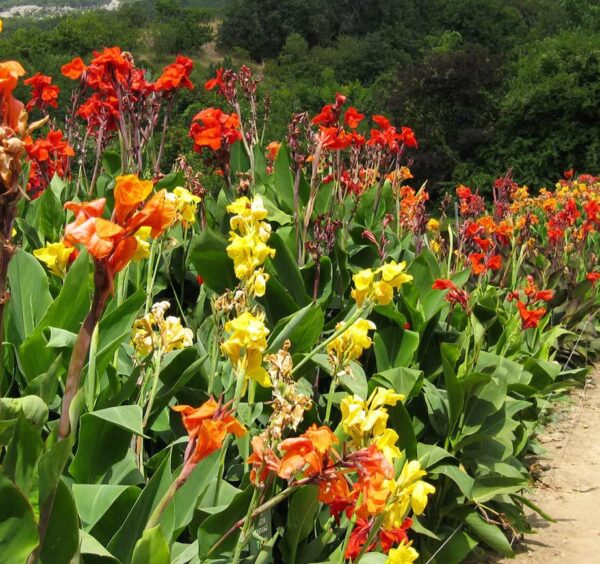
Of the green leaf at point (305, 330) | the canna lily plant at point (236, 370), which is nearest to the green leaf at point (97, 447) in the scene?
the canna lily plant at point (236, 370)

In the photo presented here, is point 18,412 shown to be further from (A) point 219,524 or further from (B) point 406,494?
(B) point 406,494

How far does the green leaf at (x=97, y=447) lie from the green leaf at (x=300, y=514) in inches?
14.6

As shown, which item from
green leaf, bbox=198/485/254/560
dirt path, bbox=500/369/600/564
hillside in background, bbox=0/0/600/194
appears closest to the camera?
green leaf, bbox=198/485/254/560

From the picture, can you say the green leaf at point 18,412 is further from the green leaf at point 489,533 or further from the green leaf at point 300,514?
the green leaf at point 489,533

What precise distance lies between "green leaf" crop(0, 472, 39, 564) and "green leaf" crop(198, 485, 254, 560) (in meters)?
0.37

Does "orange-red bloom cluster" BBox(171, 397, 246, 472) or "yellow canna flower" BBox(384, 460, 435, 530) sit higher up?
"orange-red bloom cluster" BBox(171, 397, 246, 472)

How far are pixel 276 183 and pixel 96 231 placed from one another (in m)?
2.44

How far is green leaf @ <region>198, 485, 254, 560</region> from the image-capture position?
1.37m

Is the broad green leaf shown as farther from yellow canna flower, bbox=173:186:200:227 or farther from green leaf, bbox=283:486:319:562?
green leaf, bbox=283:486:319:562

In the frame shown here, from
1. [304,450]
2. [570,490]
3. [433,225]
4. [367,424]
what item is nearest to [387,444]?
[367,424]

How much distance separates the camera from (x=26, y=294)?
1.97 metres

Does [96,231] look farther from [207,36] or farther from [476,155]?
[207,36]

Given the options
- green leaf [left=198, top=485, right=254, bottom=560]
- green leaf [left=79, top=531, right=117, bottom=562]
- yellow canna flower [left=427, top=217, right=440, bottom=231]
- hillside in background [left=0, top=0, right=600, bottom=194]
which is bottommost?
hillside in background [left=0, top=0, right=600, bottom=194]

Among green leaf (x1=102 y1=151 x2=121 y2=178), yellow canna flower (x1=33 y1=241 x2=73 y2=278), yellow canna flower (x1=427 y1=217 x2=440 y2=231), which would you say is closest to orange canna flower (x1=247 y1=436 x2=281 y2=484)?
yellow canna flower (x1=33 y1=241 x2=73 y2=278)
